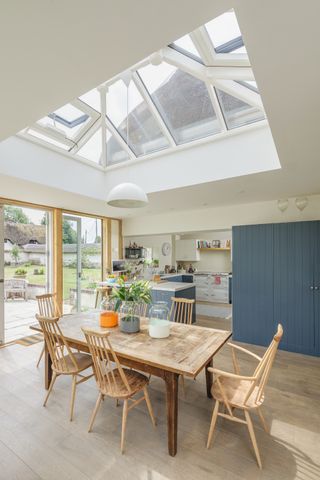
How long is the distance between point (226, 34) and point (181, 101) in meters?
0.98

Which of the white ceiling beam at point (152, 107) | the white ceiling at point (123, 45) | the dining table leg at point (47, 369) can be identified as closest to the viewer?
the white ceiling at point (123, 45)

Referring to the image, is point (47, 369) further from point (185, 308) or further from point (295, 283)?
point (295, 283)

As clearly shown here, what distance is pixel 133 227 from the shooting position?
6.49 m

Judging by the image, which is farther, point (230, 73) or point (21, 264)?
point (21, 264)

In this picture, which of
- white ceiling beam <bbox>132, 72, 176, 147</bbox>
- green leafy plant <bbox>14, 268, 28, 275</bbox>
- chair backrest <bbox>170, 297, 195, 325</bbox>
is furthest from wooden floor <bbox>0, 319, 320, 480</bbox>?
white ceiling beam <bbox>132, 72, 176, 147</bbox>

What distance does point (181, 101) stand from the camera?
3.08m

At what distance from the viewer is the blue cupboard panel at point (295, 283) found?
370 centimetres

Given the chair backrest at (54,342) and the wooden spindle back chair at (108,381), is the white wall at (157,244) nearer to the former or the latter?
the chair backrest at (54,342)

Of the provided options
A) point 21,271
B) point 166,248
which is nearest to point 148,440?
point 21,271

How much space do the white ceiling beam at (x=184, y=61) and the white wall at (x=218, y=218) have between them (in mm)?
2798

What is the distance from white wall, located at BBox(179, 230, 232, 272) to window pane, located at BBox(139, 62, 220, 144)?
500 cm

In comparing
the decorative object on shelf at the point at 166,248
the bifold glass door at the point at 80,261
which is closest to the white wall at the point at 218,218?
the bifold glass door at the point at 80,261

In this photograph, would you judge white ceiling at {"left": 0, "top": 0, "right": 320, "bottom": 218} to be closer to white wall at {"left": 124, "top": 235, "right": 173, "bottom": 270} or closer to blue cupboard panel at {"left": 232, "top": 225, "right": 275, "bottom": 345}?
blue cupboard panel at {"left": 232, "top": 225, "right": 275, "bottom": 345}

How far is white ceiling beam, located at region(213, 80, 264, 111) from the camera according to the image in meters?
2.58
